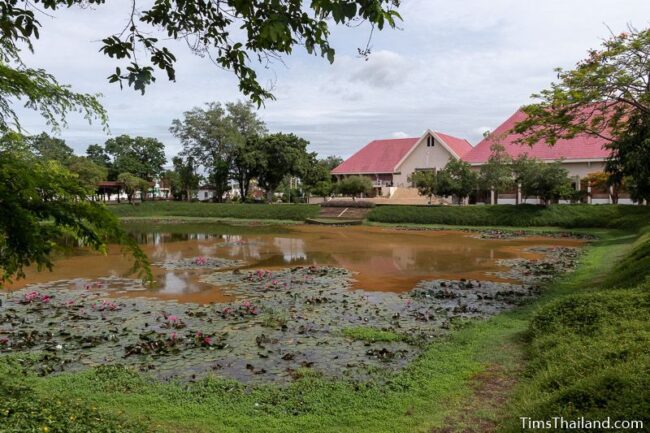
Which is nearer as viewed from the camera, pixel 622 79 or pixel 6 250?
pixel 6 250

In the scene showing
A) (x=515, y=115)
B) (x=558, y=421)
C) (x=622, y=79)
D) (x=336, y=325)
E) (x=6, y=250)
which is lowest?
(x=336, y=325)

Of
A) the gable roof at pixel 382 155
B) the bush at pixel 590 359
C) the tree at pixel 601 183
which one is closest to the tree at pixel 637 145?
the bush at pixel 590 359

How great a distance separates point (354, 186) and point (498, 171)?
49.8 feet

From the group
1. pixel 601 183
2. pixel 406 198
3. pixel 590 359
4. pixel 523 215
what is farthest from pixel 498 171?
pixel 590 359

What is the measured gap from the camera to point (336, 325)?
9.09 metres

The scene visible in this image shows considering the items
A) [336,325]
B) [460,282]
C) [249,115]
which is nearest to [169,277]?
[336,325]

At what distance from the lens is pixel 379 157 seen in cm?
5275

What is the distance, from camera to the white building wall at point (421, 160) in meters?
45.9

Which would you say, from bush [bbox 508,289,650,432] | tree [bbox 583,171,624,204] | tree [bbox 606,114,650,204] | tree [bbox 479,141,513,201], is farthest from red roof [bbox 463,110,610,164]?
bush [bbox 508,289,650,432]

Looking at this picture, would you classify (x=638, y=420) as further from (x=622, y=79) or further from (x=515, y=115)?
(x=515, y=115)

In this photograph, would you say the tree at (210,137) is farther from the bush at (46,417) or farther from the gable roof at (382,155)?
the bush at (46,417)

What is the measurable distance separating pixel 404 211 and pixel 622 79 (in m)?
27.0

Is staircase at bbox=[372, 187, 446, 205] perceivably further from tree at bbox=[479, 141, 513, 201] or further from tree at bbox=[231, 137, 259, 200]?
tree at bbox=[231, 137, 259, 200]

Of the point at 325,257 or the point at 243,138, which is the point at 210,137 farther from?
the point at 325,257
